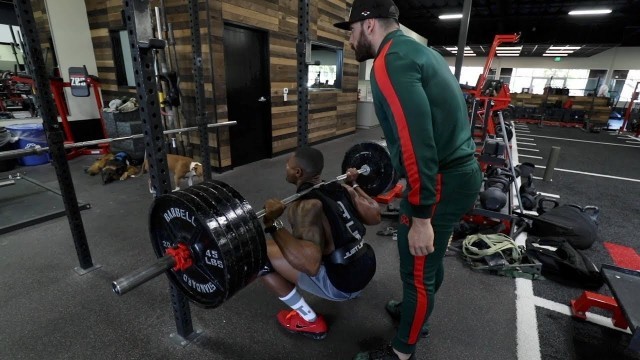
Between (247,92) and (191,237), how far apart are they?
3.43 meters

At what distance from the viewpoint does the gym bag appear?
1875 mm

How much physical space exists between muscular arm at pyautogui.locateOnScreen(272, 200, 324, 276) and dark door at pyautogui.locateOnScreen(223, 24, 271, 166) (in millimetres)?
3031

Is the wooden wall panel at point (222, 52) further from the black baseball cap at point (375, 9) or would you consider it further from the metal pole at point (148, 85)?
the black baseball cap at point (375, 9)

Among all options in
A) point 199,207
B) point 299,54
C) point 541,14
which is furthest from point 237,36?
point 541,14

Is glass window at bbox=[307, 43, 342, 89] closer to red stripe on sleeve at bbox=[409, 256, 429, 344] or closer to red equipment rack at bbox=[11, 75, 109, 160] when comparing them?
red equipment rack at bbox=[11, 75, 109, 160]

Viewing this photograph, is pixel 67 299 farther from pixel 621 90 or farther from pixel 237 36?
pixel 621 90

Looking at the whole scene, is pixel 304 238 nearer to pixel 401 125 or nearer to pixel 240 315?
pixel 401 125

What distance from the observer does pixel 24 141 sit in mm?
3895

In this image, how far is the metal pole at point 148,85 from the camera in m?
1.00

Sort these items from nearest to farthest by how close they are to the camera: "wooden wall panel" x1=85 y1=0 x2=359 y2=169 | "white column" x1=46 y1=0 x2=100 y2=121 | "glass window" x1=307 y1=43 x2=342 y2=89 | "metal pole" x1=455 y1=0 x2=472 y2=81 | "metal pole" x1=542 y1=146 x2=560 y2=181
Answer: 1. "metal pole" x1=455 y1=0 x2=472 y2=81
2. "wooden wall panel" x1=85 y1=0 x2=359 y2=169
3. "metal pole" x1=542 y1=146 x2=560 y2=181
4. "white column" x1=46 y1=0 x2=100 y2=121
5. "glass window" x1=307 y1=43 x2=342 y2=89

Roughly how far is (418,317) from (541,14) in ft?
37.1

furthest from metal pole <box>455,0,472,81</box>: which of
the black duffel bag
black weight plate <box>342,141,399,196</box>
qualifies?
black weight plate <box>342,141,399,196</box>

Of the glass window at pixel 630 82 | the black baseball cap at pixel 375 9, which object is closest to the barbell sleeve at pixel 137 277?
the black baseball cap at pixel 375 9

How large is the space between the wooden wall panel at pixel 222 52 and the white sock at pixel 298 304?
2764mm
